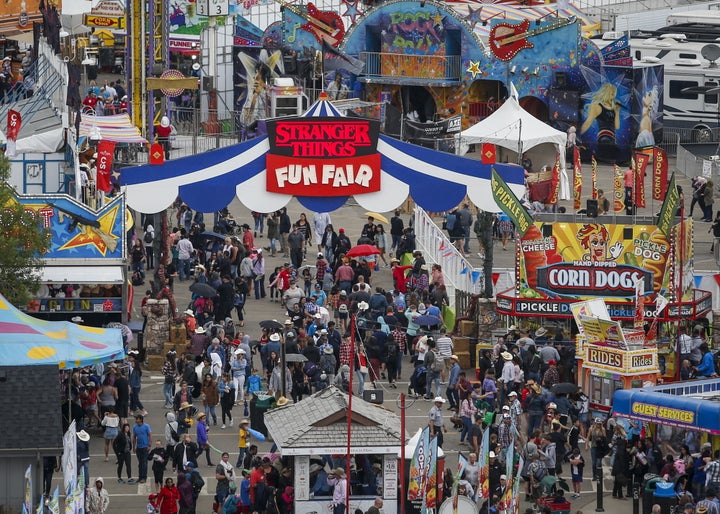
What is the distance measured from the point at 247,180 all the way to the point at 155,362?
18.8 feet

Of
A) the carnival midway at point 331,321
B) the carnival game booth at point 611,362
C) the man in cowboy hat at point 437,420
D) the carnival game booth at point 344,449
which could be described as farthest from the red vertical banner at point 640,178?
the carnival game booth at point 344,449

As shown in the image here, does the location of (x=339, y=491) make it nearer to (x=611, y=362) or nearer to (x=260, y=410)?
(x=260, y=410)

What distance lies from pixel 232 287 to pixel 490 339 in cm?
571

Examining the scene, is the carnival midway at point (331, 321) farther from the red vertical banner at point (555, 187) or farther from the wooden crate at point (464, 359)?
the red vertical banner at point (555, 187)

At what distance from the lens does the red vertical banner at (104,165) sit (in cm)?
4430

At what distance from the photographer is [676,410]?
3278 cm

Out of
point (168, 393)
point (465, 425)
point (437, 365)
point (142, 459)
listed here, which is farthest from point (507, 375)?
point (142, 459)

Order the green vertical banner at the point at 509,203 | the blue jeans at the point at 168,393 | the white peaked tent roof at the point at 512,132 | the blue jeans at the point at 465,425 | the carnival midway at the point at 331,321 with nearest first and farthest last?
the carnival midway at the point at 331,321, the blue jeans at the point at 465,425, the green vertical banner at the point at 509,203, the blue jeans at the point at 168,393, the white peaked tent roof at the point at 512,132

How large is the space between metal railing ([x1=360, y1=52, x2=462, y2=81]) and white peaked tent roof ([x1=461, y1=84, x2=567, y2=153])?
29.5ft

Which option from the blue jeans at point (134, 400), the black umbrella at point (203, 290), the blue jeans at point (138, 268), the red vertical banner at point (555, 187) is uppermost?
the red vertical banner at point (555, 187)

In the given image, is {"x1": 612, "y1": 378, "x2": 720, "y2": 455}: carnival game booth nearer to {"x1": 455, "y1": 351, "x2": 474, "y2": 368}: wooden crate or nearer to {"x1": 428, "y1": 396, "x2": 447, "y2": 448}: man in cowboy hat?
{"x1": 428, "y1": 396, "x2": 447, "y2": 448}: man in cowboy hat

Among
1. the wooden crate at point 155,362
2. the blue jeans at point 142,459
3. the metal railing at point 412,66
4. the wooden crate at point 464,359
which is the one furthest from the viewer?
the metal railing at point 412,66

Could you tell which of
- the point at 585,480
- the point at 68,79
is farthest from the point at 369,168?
the point at 68,79

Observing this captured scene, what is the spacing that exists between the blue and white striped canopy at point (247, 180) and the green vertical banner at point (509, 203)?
39.7 inches
